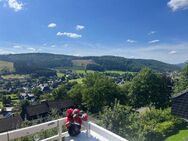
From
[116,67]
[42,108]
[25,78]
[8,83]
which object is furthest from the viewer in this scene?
[116,67]

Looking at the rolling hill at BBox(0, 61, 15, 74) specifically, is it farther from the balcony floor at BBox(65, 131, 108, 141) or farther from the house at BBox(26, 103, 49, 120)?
the balcony floor at BBox(65, 131, 108, 141)

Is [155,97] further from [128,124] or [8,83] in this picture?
[8,83]

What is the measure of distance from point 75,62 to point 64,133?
139366 mm

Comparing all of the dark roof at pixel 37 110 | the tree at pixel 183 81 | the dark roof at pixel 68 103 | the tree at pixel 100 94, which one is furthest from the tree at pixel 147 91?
the dark roof at pixel 37 110

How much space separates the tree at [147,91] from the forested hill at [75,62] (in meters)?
80.6

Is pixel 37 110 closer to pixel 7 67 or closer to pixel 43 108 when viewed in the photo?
pixel 43 108

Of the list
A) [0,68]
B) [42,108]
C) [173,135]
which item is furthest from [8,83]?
[173,135]

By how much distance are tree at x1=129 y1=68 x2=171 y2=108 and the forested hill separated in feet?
265

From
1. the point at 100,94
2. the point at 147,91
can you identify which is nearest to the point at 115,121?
the point at 147,91

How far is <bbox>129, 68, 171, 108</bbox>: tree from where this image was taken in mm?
28828

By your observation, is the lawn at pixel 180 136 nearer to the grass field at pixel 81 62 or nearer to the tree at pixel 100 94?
the tree at pixel 100 94

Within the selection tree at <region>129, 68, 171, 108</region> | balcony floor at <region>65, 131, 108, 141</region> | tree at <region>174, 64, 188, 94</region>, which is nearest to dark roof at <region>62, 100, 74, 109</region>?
tree at <region>129, 68, 171, 108</region>

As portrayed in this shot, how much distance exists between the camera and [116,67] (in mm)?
121875

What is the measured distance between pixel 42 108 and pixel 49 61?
379ft
